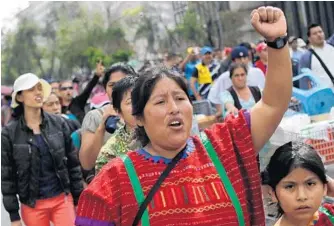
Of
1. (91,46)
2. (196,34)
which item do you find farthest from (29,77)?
(91,46)

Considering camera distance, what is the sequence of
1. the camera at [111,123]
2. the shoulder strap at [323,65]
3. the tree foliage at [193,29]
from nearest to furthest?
the camera at [111,123], the shoulder strap at [323,65], the tree foliage at [193,29]

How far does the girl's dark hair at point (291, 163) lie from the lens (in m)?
2.65

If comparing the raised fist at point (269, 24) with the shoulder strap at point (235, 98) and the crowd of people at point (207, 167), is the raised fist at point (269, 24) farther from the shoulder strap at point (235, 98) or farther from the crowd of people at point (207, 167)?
the shoulder strap at point (235, 98)

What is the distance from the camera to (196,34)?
175 ft

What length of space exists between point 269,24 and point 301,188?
697mm

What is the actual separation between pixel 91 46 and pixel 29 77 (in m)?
67.7

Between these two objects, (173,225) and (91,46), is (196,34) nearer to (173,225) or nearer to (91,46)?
(91,46)

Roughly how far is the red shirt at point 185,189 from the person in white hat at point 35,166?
2.48 metres

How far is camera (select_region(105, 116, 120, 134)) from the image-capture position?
3914 mm

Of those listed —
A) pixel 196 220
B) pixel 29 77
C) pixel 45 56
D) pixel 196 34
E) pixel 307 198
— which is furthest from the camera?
pixel 45 56

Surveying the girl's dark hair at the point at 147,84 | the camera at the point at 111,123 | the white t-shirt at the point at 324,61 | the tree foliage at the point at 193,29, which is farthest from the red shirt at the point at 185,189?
the tree foliage at the point at 193,29

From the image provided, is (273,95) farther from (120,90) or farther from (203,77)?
(203,77)

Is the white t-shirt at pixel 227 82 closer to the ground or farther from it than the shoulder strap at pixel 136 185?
closer to the ground

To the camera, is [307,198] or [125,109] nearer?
[307,198]
